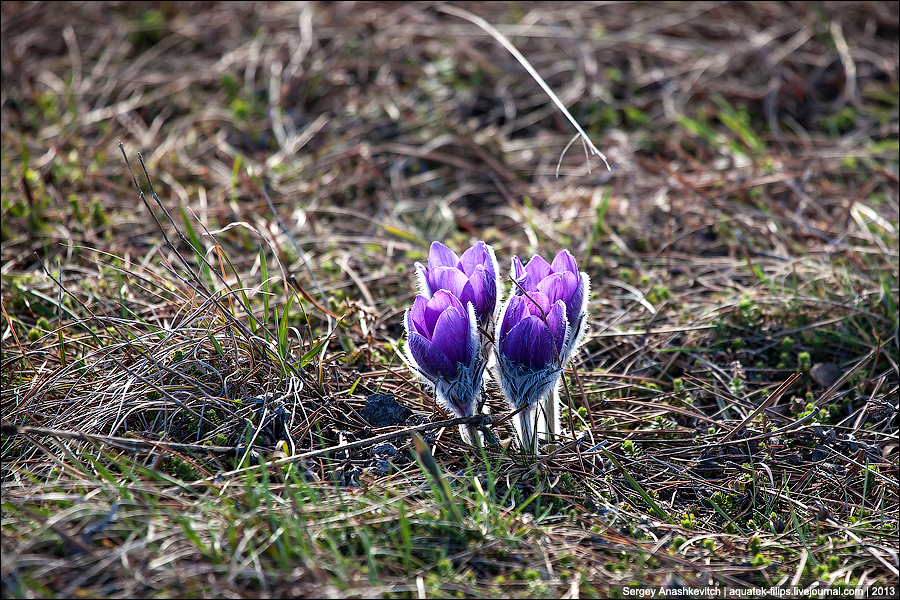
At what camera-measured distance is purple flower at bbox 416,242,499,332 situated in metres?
2.04

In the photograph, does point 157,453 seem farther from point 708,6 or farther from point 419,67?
point 708,6

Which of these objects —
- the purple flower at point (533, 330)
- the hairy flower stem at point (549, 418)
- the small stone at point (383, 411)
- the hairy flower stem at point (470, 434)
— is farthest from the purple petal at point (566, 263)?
the small stone at point (383, 411)

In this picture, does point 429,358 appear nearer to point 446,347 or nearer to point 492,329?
point 446,347

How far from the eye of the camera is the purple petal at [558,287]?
200 cm

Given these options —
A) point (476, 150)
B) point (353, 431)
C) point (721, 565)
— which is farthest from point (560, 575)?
point (476, 150)

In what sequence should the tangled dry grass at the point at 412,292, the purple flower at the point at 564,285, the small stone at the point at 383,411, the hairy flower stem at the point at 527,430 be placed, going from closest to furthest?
1. the tangled dry grass at the point at 412,292
2. the purple flower at the point at 564,285
3. the hairy flower stem at the point at 527,430
4. the small stone at the point at 383,411

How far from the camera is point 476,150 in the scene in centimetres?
419

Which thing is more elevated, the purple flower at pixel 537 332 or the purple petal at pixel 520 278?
the purple petal at pixel 520 278

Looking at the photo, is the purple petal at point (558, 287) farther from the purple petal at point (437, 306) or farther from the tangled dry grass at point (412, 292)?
the tangled dry grass at point (412, 292)

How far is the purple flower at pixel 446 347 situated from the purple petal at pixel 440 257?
14 centimetres

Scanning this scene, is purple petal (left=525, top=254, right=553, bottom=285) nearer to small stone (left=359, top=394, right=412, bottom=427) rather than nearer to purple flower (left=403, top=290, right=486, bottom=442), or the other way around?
purple flower (left=403, top=290, right=486, bottom=442)

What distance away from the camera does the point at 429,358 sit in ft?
6.40

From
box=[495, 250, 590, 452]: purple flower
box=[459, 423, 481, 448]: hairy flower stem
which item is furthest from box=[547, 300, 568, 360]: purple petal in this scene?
box=[459, 423, 481, 448]: hairy flower stem

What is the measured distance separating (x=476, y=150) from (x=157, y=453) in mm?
2717
